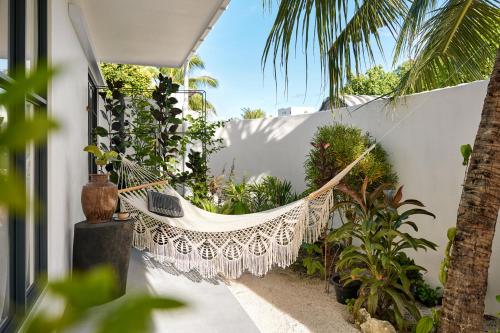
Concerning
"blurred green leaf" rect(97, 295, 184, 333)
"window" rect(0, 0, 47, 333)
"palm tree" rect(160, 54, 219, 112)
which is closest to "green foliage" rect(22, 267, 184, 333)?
"blurred green leaf" rect(97, 295, 184, 333)

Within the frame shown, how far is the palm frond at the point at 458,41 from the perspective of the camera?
97.3 inches

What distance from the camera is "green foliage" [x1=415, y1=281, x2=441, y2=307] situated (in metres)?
2.74

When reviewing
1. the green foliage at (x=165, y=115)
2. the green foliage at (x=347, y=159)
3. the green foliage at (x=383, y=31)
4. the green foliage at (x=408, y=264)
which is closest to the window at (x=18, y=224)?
the green foliage at (x=383, y=31)

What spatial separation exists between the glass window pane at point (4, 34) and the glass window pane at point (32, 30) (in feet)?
0.89

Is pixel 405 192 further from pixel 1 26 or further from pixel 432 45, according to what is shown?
pixel 1 26

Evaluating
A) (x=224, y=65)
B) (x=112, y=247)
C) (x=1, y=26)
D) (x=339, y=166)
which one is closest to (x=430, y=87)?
(x=339, y=166)

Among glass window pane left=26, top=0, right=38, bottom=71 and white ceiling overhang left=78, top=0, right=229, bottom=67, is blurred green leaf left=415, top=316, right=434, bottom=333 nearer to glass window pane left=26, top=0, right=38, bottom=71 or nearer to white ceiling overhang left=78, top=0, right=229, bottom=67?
glass window pane left=26, top=0, right=38, bottom=71

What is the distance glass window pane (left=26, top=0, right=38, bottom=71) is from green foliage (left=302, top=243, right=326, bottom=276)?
8.50ft

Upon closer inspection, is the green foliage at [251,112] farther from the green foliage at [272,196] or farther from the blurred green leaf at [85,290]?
the blurred green leaf at [85,290]

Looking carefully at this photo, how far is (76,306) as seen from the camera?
0.47 feet

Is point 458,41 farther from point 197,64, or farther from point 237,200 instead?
point 197,64

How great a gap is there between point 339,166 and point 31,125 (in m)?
3.47

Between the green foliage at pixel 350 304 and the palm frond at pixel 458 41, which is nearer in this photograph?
the palm frond at pixel 458 41

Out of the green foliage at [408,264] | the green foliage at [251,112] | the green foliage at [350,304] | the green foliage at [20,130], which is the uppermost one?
the green foliage at [251,112]
